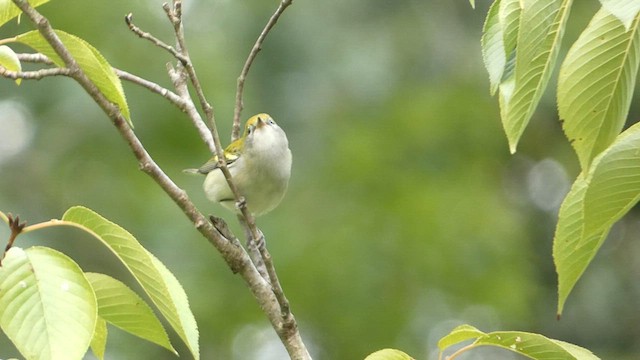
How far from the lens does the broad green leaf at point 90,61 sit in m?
1.73

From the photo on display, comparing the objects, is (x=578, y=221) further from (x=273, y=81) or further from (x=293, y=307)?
(x=273, y=81)

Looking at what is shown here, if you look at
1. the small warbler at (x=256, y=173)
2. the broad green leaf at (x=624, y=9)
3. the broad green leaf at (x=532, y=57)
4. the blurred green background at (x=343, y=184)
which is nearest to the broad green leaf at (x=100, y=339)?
the broad green leaf at (x=532, y=57)

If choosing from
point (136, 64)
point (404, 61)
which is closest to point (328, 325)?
point (136, 64)

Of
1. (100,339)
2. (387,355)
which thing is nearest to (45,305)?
(100,339)

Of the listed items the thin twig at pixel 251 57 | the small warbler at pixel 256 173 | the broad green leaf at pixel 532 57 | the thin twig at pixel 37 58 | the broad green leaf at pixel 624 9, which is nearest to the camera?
the broad green leaf at pixel 624 9

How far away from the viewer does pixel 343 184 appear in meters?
8.88

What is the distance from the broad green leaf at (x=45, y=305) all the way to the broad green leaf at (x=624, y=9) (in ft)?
2.84

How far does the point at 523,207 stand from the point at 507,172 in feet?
1.54

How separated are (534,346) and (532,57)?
58 centimetres

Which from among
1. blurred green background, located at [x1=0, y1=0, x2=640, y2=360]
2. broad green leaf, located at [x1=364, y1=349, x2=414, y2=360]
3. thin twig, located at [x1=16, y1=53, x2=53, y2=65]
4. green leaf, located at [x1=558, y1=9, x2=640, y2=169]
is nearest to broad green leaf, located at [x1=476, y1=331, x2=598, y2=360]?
broad green leaf, located at [x1=364, y1=349, x2=414, y2=360]

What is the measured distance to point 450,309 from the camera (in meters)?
8.28

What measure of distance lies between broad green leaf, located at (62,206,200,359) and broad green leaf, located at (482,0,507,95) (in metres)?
0.63

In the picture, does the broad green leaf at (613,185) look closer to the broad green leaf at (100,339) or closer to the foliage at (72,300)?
the foliage at (72,300)

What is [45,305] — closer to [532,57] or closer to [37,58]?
[37,58]
